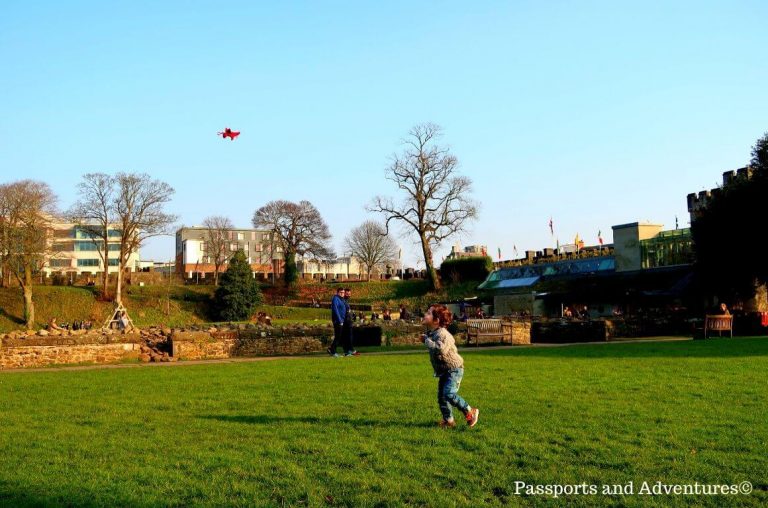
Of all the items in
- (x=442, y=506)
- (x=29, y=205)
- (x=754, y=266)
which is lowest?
(x=442, y=506)

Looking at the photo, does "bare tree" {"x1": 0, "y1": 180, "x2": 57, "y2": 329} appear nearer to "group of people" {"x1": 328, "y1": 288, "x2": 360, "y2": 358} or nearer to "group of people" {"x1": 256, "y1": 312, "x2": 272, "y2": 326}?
"group of people" {"x1": 256, "y1": 312, "x2": 272, "y2": 326}

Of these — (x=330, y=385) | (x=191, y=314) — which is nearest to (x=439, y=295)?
(x=191, y=314)

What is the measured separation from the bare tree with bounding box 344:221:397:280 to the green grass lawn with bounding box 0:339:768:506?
88336mm

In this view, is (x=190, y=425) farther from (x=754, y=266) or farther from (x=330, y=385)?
(x=754, y=266)

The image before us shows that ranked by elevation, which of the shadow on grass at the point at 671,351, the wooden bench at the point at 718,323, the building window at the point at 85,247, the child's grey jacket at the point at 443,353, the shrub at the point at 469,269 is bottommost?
the shadow on grass at the point at 671,351

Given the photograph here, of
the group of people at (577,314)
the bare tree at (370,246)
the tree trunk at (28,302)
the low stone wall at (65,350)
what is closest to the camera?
the low stone wall at (65,350)

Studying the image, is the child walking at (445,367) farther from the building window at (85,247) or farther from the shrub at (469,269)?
the building window at (85,247)

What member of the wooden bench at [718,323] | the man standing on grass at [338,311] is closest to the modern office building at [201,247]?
the wooden bench at [718,323]

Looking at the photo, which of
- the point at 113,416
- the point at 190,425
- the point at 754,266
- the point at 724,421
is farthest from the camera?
the point at 754,266

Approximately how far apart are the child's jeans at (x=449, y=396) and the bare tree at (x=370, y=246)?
92031 mm

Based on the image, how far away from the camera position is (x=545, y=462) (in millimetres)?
6613

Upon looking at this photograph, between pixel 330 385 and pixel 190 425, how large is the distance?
415cm

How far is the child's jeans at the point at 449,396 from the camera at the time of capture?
8.59 meters

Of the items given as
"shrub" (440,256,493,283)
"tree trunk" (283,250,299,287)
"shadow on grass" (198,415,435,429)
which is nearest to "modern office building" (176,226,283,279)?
"tree trunk" (283,250,299,287)
